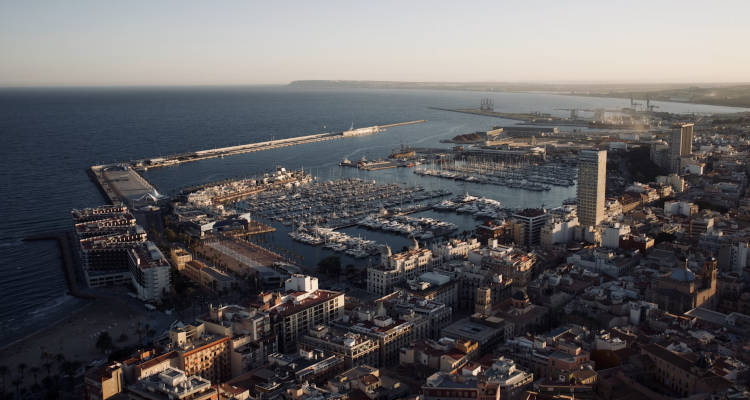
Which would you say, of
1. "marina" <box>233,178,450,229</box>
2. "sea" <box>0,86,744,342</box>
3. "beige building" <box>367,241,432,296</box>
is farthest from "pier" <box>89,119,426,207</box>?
"beige building" <box>367,241,432,296</box>

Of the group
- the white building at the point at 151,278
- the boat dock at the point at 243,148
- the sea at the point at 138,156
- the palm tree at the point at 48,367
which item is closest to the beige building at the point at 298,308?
the white building at the point at 151,278

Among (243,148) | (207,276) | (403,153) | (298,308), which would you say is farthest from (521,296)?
(243,148)

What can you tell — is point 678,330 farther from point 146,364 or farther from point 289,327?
point 146,364

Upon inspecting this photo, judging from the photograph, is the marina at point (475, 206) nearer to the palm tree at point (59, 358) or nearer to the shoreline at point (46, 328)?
the shoreline at point (46, 328)

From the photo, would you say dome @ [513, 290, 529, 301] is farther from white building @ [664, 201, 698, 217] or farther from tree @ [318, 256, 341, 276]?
white building @ [664, 201, 698, 217]

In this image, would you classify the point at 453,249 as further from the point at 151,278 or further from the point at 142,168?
the point at 142,168
